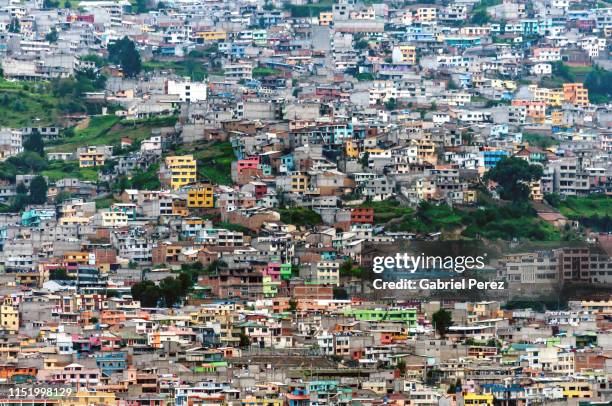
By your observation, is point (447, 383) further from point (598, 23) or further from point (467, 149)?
point (598, 23)

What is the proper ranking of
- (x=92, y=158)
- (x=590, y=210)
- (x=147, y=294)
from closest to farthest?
(x=147, y=294) < (x=590, y=210) < (x=92, y=158)

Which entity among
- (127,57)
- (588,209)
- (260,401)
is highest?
(260,401)

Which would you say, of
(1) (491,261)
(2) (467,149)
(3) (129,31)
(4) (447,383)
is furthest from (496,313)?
(3) (129,31)

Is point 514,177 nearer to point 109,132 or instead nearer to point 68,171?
point 68,171

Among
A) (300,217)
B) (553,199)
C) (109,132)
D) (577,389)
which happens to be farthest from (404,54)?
(577,389)

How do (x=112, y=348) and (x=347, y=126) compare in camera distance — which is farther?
(x=347, y=126)
